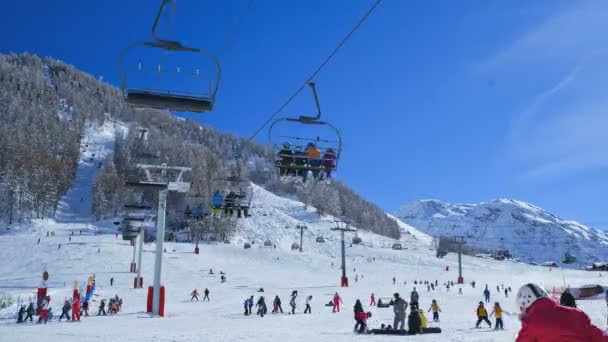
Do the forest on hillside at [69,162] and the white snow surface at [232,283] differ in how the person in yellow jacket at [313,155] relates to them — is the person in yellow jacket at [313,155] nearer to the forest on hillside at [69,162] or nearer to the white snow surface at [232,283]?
the white snow surface at [232,283]

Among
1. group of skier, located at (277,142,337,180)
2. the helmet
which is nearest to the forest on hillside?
group of skier, located at (277,142,337,180)

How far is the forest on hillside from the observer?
318 ft

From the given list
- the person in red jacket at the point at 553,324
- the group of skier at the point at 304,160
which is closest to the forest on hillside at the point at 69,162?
the group of skier at the point at 304,160

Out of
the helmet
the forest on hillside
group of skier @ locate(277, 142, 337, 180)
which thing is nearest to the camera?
the helmet

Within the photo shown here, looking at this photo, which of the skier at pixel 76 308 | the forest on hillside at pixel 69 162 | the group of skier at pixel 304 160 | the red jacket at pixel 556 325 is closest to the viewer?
the red jacket at pixel 556 325

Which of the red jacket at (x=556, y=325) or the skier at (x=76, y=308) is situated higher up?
the red jacket at (x=556, y=325)

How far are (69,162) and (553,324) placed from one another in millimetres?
143308

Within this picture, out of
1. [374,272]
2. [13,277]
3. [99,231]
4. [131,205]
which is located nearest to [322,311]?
[131,205]

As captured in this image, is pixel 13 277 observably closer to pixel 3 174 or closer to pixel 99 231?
pixel 99 231

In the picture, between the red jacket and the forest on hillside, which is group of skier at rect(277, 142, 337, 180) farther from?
the forest on hillside

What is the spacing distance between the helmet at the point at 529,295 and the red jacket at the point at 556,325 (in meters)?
0.13

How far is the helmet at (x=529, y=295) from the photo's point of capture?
3.11 metres

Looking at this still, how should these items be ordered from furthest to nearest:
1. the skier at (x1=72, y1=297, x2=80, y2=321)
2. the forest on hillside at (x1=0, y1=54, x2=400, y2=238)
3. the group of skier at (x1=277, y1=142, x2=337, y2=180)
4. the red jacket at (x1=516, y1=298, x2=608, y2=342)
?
1. the forest on hillside at (x1=0, y1=54, x2=400, y2=238)
2. the skier at (x1=72, y1=297, x2=80, y2=321)
3. the group of skier at (x1=277, y1=142, x2=337, y2=180)
4. the red jacket at (x1=516, y1=298, x2=608, y2=342)

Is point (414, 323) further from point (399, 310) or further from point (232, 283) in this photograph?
point (232, 283)
